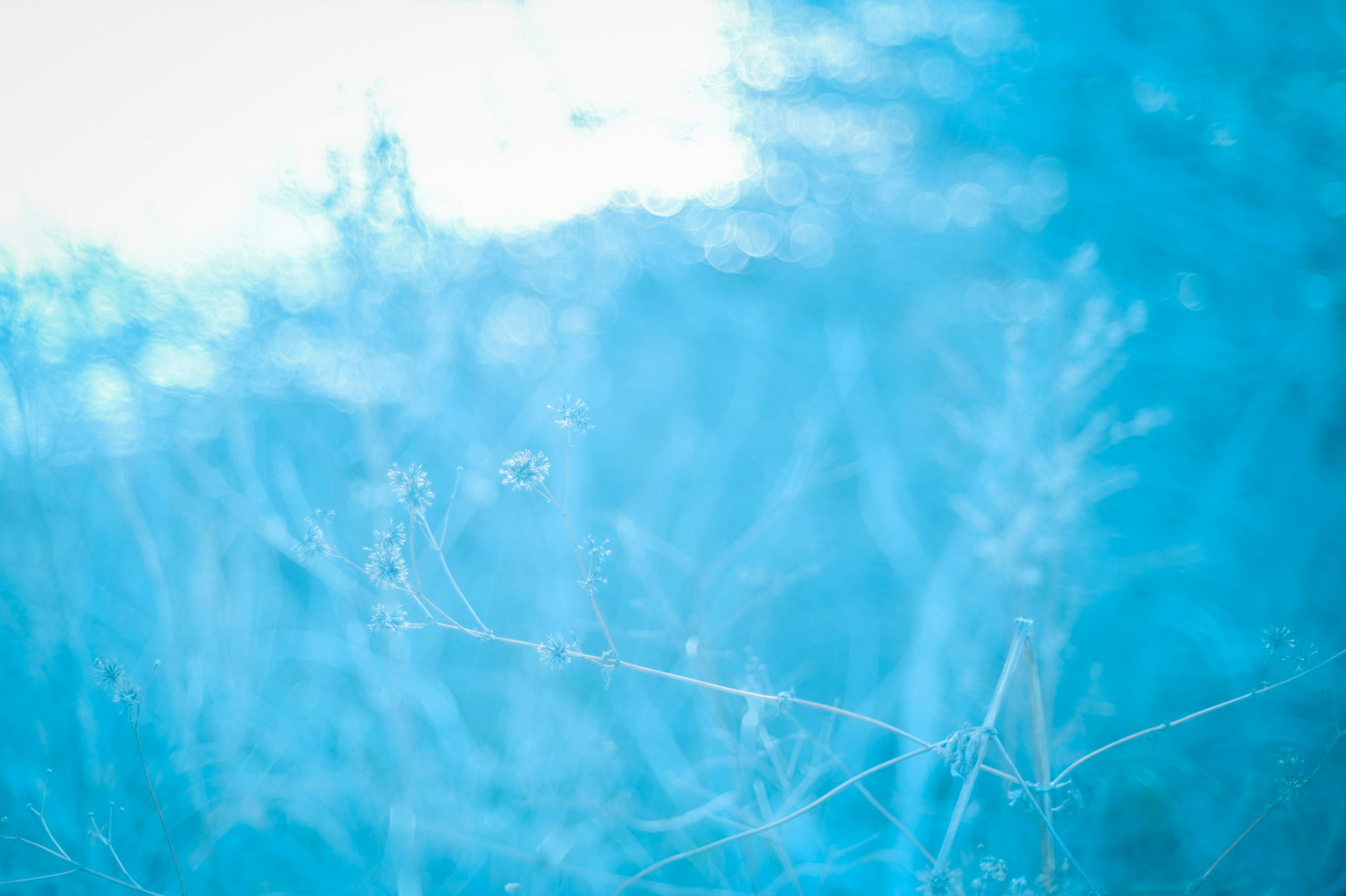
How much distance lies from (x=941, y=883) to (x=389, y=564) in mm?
1225

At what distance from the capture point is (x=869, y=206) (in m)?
2.94

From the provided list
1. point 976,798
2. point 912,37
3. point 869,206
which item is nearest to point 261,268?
point 869,206

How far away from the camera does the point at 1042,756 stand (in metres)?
1.30

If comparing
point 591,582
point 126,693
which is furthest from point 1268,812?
point 126,693

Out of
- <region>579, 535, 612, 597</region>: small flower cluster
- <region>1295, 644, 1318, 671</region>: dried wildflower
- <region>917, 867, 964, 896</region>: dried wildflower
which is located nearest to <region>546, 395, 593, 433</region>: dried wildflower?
<region>579, 535, 612, 597</region>: small flower cluster

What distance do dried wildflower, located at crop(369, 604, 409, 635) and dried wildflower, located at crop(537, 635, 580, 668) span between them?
24cm

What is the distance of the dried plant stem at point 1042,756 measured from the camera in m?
1.21

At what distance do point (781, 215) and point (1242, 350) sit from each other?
75.1 inches

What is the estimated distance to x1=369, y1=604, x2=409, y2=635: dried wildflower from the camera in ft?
3.68

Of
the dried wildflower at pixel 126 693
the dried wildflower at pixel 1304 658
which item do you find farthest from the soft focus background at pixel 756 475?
the dried wildflower at pixel 126 693

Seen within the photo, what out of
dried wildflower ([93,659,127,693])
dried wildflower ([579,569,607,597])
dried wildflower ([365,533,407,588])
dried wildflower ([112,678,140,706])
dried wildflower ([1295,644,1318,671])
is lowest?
dried wildflower ([112,678,140,706])

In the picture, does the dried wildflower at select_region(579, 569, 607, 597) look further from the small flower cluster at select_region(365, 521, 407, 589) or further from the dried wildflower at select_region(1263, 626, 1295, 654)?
the dried wildflower at select_region(1263, 626, 1295, 654)

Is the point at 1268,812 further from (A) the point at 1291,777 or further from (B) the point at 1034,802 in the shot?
(B) the point at 1034,802

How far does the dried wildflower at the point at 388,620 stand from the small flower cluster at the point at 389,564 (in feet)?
0.14
